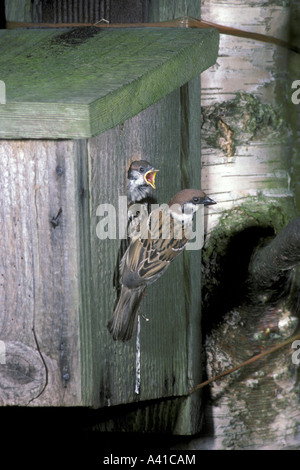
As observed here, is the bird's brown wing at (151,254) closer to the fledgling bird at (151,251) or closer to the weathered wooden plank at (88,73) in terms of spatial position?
the fledgling bird at (151,251)

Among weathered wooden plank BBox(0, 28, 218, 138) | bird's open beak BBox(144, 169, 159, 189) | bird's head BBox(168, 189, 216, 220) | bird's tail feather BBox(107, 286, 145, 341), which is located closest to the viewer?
weathered wooden plank BBox(0, 28, 218, 138)

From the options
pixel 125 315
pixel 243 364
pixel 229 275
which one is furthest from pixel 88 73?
pixel 243 364

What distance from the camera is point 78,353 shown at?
2.31 m

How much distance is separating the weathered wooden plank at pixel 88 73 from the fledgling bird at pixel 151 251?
406 millimetres

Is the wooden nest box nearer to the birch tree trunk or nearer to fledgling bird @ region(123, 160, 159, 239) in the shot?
fledgling bird @ region(123, 160, 159, 239)

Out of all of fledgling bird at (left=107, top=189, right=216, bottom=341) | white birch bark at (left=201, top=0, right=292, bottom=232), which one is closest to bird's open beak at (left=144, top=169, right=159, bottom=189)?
fledgling bird at (left=107, top=189, right=216, bottom=341)

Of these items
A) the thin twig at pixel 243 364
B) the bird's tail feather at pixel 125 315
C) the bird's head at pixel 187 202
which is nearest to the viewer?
the bird's tail feather at pixel 125 315

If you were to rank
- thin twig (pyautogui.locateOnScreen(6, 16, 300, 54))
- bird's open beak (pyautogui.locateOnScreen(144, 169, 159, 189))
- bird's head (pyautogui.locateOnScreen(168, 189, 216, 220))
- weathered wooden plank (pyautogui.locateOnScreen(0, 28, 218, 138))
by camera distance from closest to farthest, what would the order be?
weathered wooden plank (pyautogui.locateOnScreen(0, 28, 218, 138)), bird's open beak (pyautogui.locateOnScreen(144, 169, 159, 189)), bird's head (pyautogui.locateOnScreen(168, 189, 216, 220)), thin twig (pyautogui.locateOnScreen(6, 16, 300, 54))

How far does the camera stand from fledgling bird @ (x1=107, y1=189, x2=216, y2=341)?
8.29 ft

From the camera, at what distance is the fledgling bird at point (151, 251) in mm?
2525

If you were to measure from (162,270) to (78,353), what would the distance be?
0.54 metres

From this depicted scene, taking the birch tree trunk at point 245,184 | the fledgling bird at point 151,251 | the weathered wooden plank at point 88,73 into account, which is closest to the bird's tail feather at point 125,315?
the fledgling bird at point 151,251

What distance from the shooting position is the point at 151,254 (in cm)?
265

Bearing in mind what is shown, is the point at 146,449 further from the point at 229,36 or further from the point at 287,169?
the point at 229,36
